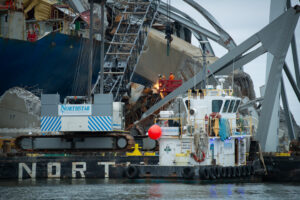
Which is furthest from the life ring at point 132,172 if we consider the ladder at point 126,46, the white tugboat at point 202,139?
the ladder at point 126,46

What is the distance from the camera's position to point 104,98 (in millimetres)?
35250

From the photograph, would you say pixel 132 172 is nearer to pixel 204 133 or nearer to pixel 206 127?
pixel 204 133

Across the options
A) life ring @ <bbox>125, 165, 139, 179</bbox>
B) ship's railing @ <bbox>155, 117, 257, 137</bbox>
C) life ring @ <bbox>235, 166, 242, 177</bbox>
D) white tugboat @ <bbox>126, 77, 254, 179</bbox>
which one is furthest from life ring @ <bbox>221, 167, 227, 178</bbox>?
life ring @ <bbox>125, 165, 139, 179</bbox>

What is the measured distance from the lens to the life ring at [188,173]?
3097 centimetres

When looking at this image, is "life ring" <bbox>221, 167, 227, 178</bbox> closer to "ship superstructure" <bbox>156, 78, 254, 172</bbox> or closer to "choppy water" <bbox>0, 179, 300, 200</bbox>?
"ship superstructure" <bbox>156, 78, 254, 172</bbox>

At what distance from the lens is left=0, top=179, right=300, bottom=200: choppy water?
26.4m

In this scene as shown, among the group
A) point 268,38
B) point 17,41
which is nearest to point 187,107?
point 268,38

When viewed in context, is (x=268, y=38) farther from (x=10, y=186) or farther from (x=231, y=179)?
(x=10, y=186)

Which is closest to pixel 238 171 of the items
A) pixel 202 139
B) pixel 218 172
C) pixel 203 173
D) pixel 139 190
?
pixel 218 172

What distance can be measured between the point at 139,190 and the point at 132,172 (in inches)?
174

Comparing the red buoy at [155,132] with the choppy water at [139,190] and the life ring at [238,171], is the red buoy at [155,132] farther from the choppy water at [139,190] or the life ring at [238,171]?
the life ring at [238,171]

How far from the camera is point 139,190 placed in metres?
28.6

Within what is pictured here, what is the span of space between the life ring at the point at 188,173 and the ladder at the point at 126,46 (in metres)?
17.4

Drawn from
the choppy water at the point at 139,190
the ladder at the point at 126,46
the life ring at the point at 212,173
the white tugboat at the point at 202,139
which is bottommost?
the choppy water at the point at 139,190
